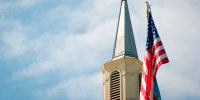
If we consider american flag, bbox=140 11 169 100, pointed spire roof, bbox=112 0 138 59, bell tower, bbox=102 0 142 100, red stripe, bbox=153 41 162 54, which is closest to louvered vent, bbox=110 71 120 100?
bell tower, bbox=102 0 142 100

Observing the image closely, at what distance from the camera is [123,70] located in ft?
154

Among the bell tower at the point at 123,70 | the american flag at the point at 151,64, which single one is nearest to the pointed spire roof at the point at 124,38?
the bell tower at the point at 123,70

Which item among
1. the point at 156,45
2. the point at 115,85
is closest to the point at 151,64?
the point at 156,45

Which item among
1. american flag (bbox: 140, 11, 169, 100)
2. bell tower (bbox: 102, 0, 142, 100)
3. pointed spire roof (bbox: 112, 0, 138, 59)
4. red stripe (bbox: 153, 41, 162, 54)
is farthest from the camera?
pointed spire roof (bbox: 112, 0, 138, 59)

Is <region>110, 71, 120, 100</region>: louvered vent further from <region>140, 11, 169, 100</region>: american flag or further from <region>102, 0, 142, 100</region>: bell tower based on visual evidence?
<region>140, 11, 169, 100</region>: american flag

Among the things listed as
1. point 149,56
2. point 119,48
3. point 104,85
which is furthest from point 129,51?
point 149,56

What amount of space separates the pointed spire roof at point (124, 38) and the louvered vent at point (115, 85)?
8.01 feet

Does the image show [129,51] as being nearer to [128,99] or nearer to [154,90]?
[128,99]

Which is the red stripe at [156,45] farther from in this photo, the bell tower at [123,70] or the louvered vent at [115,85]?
the louvered vent at [115,85]

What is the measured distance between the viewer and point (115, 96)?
45.8m

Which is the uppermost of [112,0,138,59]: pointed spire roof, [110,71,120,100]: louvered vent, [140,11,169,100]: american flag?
[112,0,138,59]: pointed spire roof

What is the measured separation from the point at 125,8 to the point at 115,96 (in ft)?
38.0

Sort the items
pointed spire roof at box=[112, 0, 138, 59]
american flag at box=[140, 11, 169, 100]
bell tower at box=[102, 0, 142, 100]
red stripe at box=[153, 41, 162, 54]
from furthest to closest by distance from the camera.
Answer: pointed spire roof at box=[112, 0, 138, 59] < bell tower at box=[102, 0, 142, 100] < red stripe at box=[153, 41, 162, 54] < american flag at box=[140, 11, 169, 100]

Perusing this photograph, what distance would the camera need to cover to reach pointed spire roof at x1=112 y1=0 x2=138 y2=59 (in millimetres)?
49188
